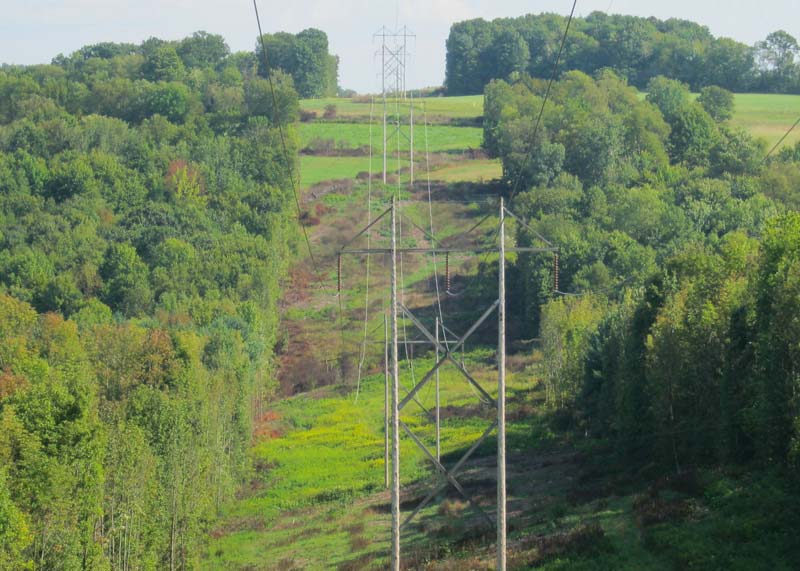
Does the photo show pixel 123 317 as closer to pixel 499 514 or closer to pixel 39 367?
pixel 39 367

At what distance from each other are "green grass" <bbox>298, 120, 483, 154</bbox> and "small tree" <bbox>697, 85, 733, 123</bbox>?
31.9m

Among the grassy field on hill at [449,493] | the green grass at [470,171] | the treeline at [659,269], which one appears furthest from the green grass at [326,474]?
the green grass at [470,171]

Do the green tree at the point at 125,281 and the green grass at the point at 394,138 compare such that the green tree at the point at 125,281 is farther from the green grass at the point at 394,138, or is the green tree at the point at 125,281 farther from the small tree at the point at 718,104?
the small tree at the point at 718,104

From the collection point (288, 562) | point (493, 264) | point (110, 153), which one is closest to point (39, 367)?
point (288, 562)

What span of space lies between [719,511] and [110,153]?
447 feet

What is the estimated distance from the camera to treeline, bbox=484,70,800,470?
56250 millimetres

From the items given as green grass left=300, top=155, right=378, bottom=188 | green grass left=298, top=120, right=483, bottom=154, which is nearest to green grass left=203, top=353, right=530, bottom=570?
green grass left=300, top=155, right=378, bottom=188

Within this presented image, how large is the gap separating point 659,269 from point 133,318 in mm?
51180

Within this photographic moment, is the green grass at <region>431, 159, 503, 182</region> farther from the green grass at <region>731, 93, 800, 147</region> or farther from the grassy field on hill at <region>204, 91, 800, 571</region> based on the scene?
the green grass at <region>731, 93, 800, 147</region>

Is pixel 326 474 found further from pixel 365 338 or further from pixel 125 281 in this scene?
pixel 125 281

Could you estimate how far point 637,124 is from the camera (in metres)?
170

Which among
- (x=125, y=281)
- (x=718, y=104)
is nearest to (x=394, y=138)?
(x=718, y=104)

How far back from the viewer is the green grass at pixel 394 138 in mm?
181000

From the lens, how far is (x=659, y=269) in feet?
253
